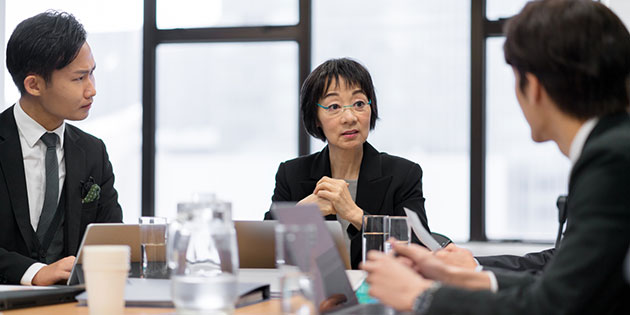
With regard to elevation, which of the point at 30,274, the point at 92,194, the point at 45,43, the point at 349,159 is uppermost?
the point at 45,43

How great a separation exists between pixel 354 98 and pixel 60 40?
114 centimetres

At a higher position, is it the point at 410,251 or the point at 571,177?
the point at 571,177

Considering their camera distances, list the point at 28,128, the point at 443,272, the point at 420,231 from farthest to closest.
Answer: the point at 28,128 → the point at 420,231 → the point at 443,272

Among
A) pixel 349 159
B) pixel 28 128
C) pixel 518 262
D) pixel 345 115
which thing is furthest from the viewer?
pixel 349 159

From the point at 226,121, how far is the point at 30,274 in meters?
2.74

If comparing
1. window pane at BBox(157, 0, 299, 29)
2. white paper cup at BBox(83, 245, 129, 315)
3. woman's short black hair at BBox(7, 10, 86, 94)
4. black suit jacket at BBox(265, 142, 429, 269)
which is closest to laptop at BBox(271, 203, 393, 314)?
white paper cup at BBox(83, 245, 129, 315)

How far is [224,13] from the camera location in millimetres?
4617

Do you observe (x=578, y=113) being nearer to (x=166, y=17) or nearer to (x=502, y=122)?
(x=502, y=122)

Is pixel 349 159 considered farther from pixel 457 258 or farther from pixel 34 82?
pixel 34 82

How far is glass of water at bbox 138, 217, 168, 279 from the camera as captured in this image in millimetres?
1657

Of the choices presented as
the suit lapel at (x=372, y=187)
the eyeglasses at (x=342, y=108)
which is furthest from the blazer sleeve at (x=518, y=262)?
the eyeglasses at (x=342, y=108)

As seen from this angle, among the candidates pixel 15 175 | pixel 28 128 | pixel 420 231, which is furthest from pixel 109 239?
pixel 28 128

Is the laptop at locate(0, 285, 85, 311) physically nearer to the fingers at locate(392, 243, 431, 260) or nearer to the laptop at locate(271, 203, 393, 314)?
the laptop at locate(271, 203, 393, 314)

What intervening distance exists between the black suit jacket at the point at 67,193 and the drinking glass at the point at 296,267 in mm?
1353
